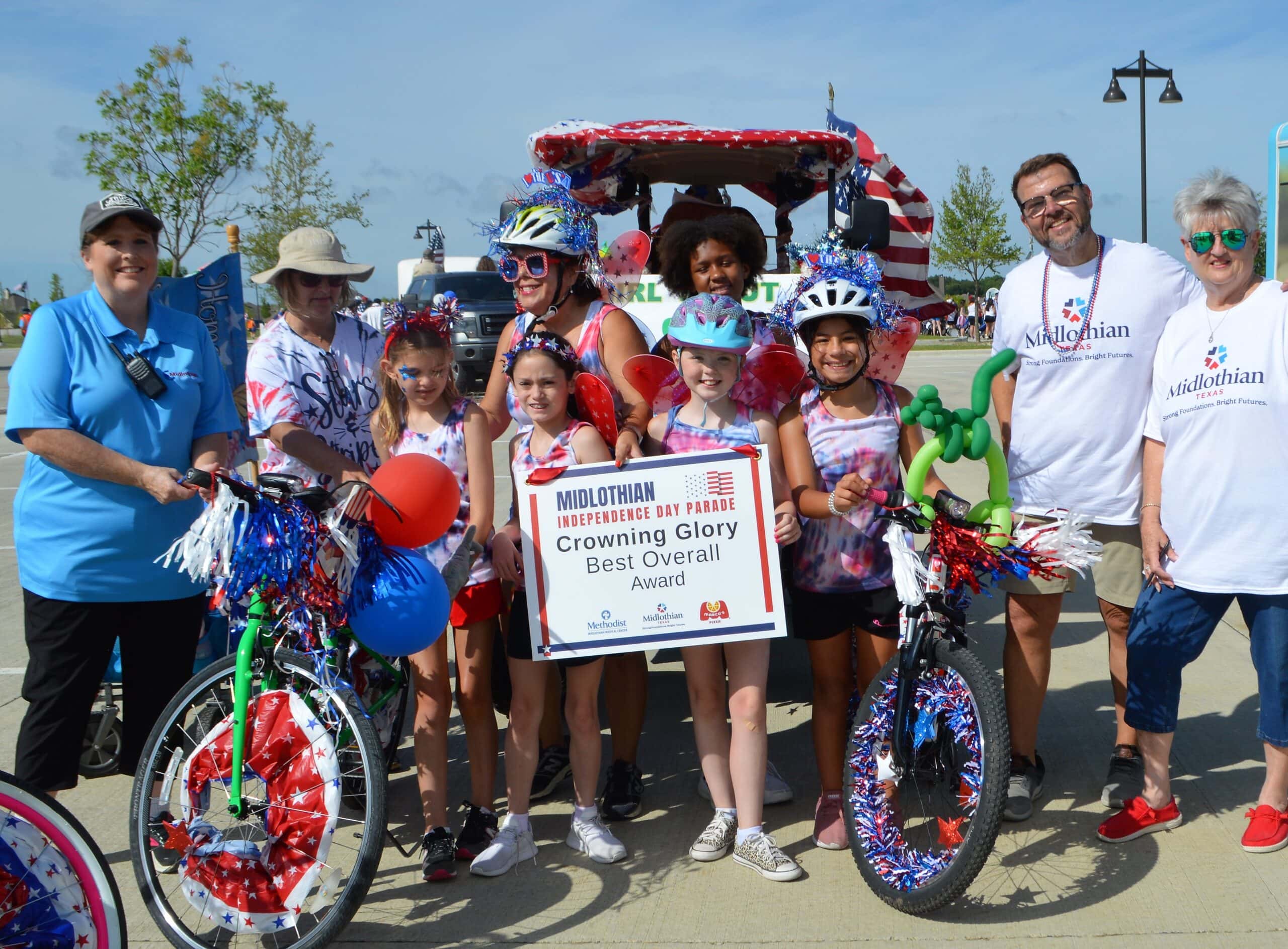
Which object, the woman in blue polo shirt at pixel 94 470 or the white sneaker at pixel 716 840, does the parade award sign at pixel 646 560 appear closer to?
the white sneaker at pixel 716 840

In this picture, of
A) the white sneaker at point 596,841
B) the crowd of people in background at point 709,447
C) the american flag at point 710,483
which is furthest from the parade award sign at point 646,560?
the white sneaker at point 596,841

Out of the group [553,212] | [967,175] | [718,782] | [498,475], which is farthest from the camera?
[967,175]

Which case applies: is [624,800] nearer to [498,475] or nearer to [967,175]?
[498,475]

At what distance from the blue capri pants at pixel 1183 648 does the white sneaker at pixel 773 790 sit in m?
1.23

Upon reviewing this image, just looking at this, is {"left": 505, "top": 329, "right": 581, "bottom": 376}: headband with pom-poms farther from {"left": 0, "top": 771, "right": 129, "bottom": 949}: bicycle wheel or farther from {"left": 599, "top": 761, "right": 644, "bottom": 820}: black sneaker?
{"left": 0, "top": 771, "right": 129, "bottom": 949}: bicycle wheel

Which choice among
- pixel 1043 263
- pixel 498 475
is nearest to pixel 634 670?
pixel 1043 263

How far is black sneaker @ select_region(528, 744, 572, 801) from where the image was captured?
4352mm

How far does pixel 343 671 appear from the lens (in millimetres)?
3486

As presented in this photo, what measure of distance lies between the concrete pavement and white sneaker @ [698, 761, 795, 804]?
39mm

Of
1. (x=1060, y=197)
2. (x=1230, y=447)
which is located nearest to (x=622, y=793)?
(x=1230, y=447)

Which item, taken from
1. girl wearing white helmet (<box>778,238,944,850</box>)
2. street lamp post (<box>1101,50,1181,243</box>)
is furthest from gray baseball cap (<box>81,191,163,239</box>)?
street lamp post (<box>1101,50,1181,243</box>)

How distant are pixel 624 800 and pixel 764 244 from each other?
2259 millimetres

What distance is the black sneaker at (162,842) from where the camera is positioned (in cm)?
320

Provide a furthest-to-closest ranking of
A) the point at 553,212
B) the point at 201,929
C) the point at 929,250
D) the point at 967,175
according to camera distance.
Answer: the point at 967,175, the point at 929,250, the point at 553,212, the point at 201,929
